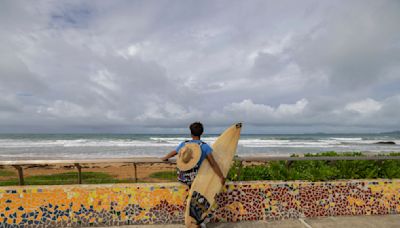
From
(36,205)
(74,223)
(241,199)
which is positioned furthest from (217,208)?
(36,205)

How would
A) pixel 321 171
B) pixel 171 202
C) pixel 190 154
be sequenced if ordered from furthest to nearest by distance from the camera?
pixel 321 171
pixel 171 202
pixel 190 154

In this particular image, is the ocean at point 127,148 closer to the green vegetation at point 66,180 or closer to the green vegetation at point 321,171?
the green vegetation at point 66,180

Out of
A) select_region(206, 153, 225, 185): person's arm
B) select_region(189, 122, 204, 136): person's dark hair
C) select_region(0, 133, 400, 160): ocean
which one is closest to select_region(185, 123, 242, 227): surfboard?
select_region(206, 153, 225, 185): person's arm

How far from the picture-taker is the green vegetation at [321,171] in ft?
13.4

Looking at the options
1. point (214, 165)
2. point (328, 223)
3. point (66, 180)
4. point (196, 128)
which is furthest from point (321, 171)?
point (66, 180)

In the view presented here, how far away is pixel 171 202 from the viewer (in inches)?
146

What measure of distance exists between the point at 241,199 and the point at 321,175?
1.43m

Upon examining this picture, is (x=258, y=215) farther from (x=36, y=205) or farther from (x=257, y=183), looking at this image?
(x=36, y=205)

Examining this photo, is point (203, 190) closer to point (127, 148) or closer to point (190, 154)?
point (190, 154)

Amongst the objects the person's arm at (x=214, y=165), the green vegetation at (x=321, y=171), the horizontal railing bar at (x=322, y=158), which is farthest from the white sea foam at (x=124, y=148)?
the person's arm at (x=214, y=165)

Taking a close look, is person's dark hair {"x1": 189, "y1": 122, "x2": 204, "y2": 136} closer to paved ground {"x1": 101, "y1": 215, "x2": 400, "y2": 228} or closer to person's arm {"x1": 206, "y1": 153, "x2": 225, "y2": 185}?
person's arm {"x1": 206, "y1": 153, "x2": 225, "y2": 185}

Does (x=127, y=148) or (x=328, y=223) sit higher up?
(x=328, y=223)

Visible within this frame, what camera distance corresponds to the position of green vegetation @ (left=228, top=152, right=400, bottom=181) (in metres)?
4.08

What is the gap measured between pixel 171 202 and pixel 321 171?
2564mm
